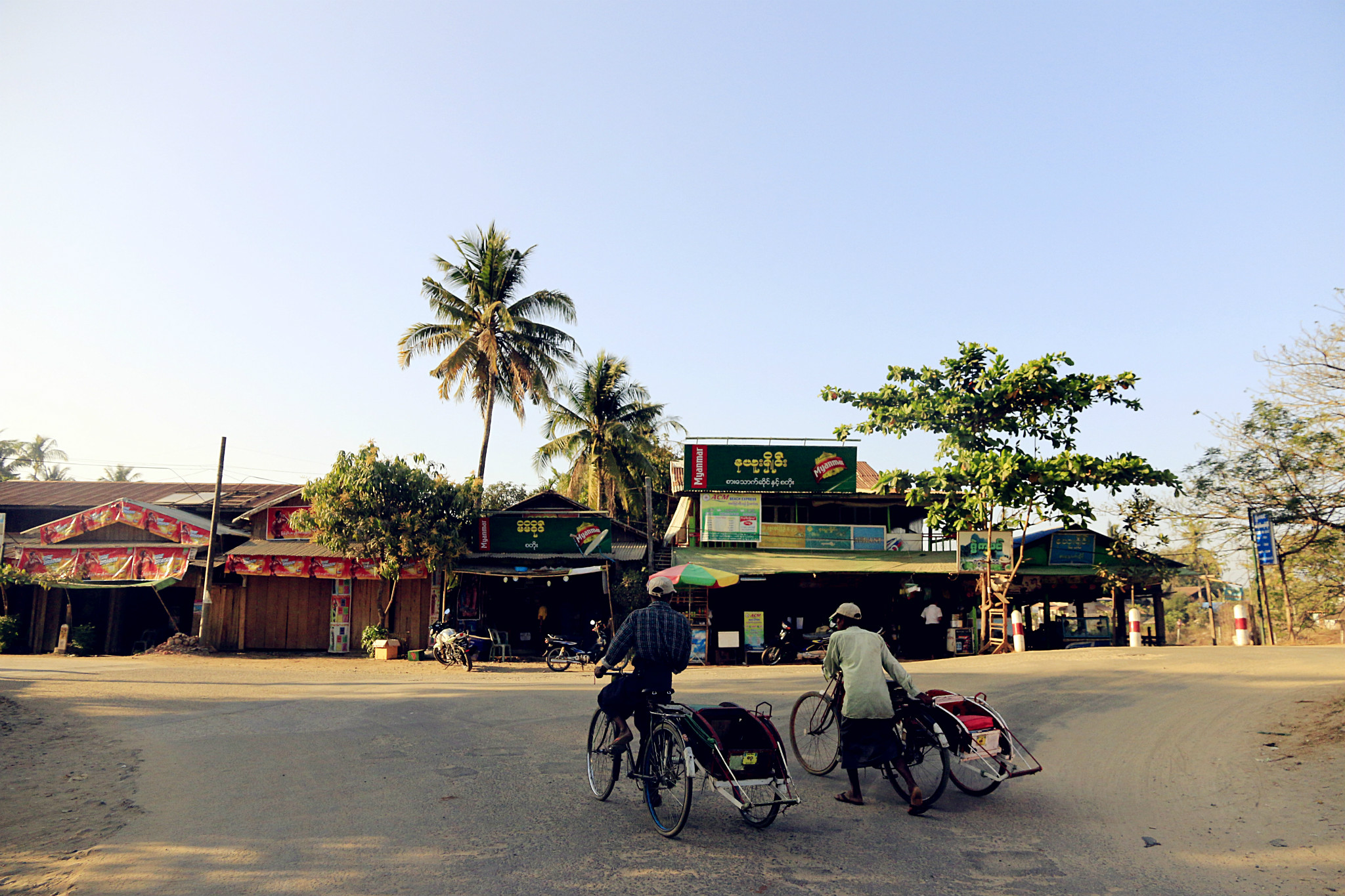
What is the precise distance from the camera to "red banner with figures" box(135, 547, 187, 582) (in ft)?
80.2

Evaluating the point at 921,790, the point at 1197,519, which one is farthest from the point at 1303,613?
the point at 921,790

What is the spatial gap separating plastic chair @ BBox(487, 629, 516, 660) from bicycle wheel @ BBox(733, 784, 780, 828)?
1683 centimetres

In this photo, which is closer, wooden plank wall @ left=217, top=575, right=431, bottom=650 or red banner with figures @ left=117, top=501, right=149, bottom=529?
wooden plank wall @ left=217, top=575, right=431, bottom=650

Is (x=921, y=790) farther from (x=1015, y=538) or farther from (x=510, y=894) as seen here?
(x=1015, y=538)

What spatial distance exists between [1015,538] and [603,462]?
15254 mm

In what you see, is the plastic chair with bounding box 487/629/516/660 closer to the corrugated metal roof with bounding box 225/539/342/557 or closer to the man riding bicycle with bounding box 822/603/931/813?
the corrugated metal roof with bounding box 225/539/342/557

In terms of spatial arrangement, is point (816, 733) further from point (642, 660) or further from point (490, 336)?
Answer: point (490, 336)

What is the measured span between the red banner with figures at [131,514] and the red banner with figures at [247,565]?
3.34 meters

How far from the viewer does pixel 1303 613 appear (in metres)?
27.5

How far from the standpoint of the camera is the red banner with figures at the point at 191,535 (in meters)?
24.8

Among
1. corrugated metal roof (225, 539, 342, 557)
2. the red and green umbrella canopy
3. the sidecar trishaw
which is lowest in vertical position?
the sidecar trishaw

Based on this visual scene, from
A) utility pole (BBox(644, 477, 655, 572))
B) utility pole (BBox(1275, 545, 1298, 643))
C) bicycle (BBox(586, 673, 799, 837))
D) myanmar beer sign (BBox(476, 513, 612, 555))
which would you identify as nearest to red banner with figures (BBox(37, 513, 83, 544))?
myanmar beer sign (BBox(476, 513, 612, 555))

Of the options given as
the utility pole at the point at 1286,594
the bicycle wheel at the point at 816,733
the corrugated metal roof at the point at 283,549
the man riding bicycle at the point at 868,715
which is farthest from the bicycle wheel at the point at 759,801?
the utility pole at the point at 1286,594

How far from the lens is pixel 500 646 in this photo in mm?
22359
